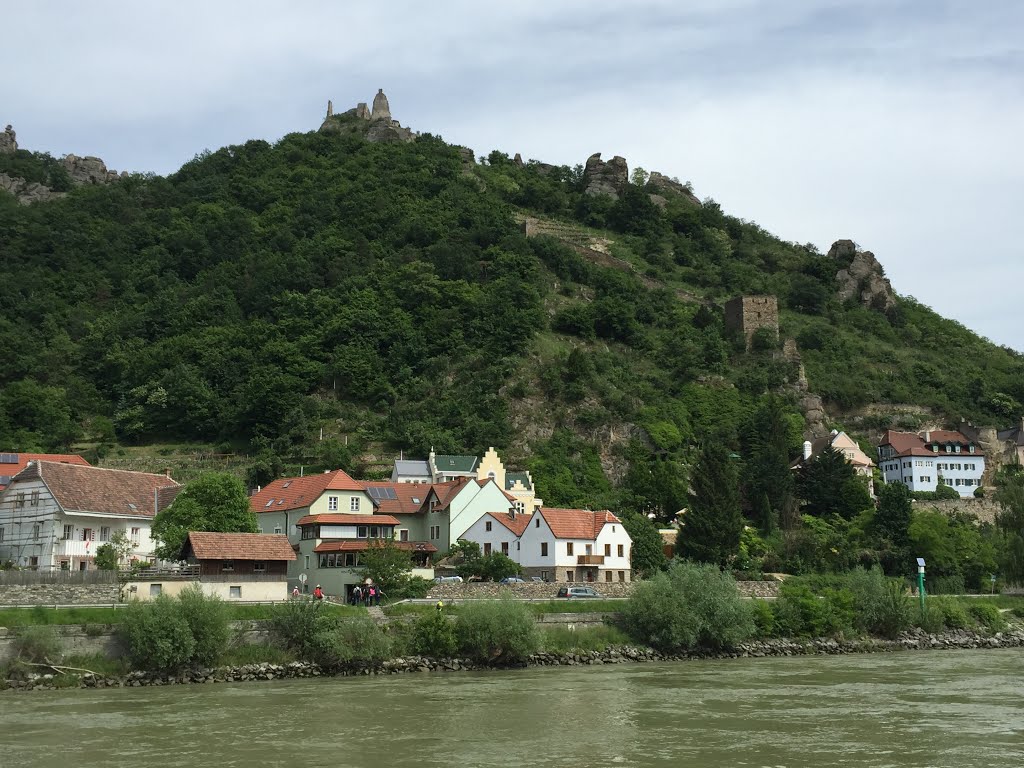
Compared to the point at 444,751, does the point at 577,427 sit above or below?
above

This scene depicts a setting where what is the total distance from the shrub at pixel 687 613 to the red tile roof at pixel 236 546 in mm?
16599

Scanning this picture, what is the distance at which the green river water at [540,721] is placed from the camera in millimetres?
26625

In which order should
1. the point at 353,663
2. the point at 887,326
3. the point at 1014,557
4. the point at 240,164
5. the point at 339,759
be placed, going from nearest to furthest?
the point at 339,759
the point at 353,663
the point at 1014,557
the point at 887,326
the point at 240,164

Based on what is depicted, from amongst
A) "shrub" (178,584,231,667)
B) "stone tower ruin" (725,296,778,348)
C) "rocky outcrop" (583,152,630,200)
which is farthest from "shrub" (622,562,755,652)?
"rocky outcrop" (583,152,630,200)

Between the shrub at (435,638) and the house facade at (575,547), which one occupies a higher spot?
the house facade at (575,547)

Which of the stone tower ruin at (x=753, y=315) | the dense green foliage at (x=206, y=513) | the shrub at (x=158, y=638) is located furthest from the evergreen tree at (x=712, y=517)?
the stone tower ruin at (x=753, y=315)

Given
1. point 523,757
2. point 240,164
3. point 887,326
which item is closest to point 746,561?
point 523,757

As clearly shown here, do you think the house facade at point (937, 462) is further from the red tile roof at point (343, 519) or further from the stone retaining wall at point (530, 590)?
the red tile roof at point (343, 519)

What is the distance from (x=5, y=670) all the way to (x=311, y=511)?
2437 centimetres

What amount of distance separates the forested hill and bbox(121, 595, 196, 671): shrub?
3691 centimetres

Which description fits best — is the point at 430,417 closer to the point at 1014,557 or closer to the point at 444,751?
the point at 1014,557

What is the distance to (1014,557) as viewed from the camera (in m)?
65.6

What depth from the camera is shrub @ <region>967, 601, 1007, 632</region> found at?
189 feet

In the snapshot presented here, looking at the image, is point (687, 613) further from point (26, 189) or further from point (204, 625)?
point (26, 189)
